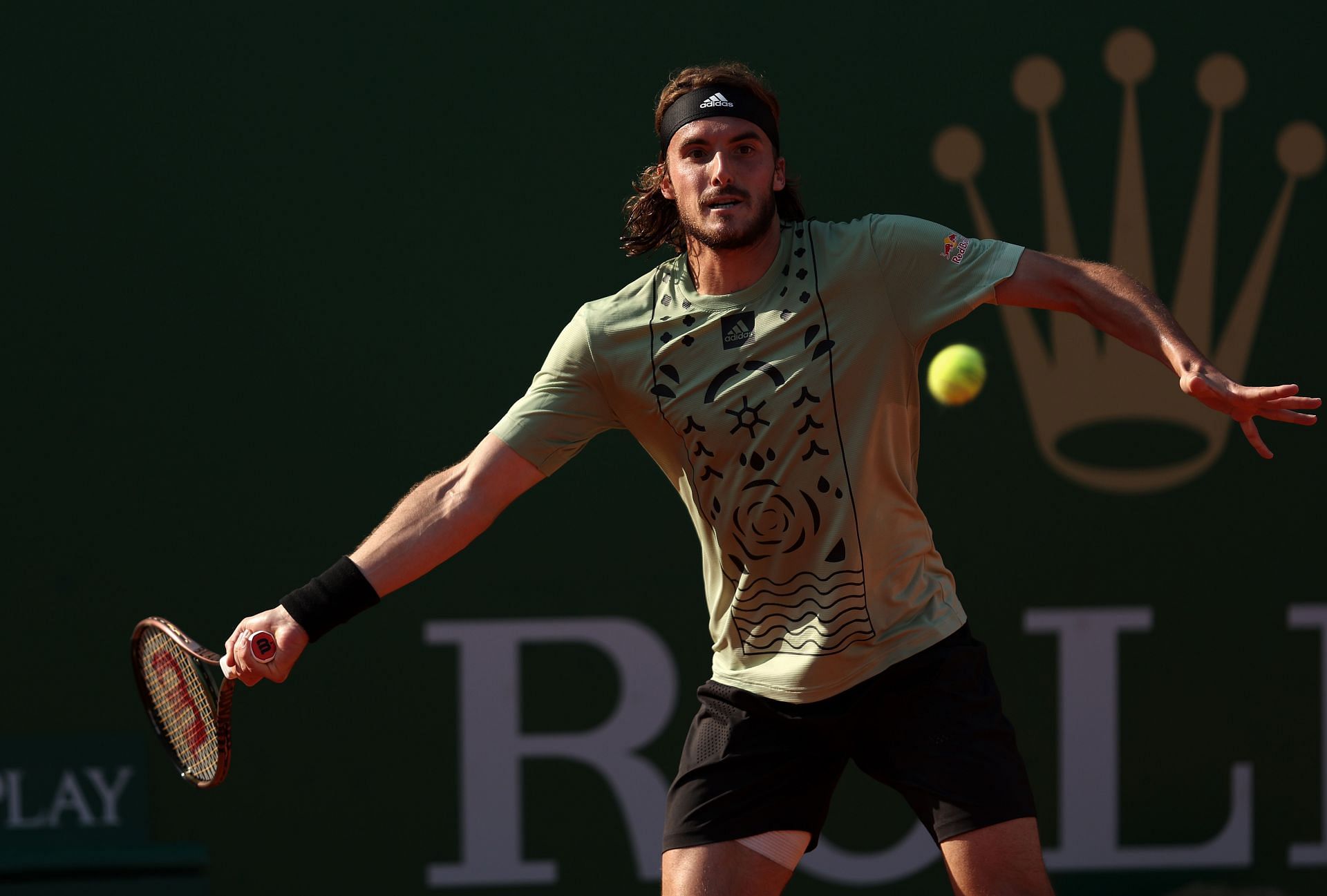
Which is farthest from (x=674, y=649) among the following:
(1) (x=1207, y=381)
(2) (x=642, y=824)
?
(1) (x=1207, y=381)

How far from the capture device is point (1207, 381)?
7.75 feet

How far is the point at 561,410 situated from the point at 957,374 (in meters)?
1.22

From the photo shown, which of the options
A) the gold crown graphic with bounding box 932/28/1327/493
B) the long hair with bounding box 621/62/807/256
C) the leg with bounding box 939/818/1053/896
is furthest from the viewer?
the gold crown graphic with bounding box 932/28/1327/493

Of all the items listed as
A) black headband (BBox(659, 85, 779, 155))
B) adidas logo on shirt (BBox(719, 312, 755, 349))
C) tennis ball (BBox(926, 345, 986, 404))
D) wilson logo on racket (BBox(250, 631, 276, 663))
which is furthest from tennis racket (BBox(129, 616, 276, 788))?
tennis ball (BBox(926, 345, 986, 404))

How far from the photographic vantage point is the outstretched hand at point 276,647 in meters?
2.61

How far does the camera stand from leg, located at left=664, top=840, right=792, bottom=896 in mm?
2639

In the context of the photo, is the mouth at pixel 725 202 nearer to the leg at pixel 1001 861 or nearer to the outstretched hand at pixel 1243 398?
the outstretched hand at pixel 1243 398

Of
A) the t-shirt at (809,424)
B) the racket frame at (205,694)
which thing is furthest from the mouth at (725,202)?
the racket frame at (205,694)

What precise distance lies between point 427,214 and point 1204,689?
2270 millimetres

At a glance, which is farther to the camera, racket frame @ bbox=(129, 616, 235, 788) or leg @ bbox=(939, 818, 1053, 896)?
racket frame @ bbox=(129, 616, 235, 788)

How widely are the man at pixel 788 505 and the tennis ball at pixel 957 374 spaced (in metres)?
0.91

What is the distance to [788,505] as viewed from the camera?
2.68 meters

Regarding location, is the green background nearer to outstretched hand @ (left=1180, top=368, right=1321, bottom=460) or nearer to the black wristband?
the black wristband

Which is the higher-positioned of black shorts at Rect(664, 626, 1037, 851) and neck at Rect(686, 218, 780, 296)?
neck at Rect(686, 218, 780, 296)
